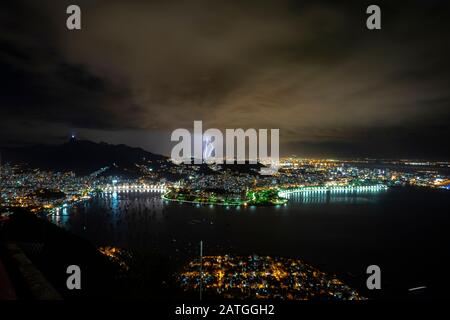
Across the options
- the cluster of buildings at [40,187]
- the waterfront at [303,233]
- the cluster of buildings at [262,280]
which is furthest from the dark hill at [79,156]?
the cluster of buildings at [262,280]

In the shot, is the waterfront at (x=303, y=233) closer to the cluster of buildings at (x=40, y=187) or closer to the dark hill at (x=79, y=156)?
the cluster of buildings at (x=40, y=187)

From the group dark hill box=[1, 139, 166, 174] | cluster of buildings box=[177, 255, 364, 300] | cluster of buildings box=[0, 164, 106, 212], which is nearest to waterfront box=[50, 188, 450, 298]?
cluster of buildings box=[177, 255, 364, 300]

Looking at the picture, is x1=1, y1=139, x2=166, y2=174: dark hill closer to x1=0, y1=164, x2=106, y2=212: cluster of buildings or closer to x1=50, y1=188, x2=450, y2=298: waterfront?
x1=0, y1=164, x2=106, y2=212: cluster of buildings

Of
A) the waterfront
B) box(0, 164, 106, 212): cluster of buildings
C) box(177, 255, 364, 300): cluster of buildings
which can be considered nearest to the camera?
box(177, 255, 364, 300): cluster of buildings

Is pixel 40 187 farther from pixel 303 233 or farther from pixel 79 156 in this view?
pixel 303 233

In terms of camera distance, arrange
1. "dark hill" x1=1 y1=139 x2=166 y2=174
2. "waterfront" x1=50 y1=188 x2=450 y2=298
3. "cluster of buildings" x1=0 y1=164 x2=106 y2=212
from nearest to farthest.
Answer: "waterfront" x1=50 y1=188 x2=450 y2=298, "cluster of buildings" x1=0 y1=164 x2=106 y2=212, "dark hill" x1=1 y1=139 x2=166 y2=174
